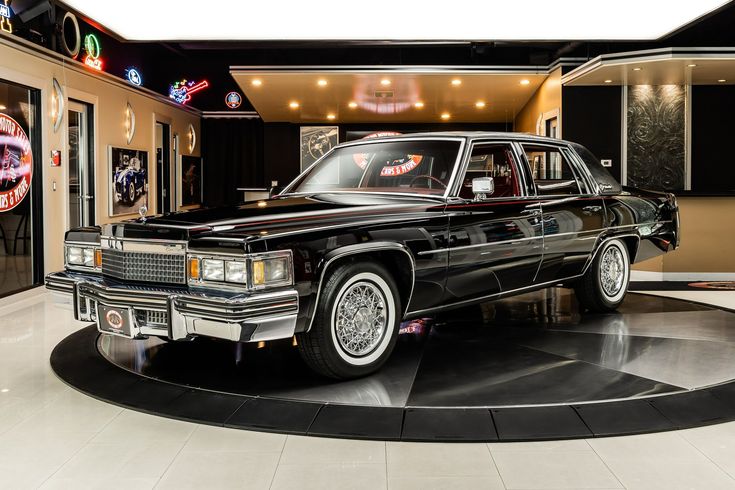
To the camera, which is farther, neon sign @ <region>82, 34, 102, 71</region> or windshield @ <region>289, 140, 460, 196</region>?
neon sign @ <region>82, 34, 102, 71</region>

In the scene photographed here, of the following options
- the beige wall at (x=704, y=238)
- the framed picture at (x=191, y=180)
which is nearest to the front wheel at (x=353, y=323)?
the beige wall at (x=704, y=238)

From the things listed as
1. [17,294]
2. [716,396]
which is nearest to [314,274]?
[716,396]

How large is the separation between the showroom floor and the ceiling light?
13.4 feet

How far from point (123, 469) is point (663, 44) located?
12.7m

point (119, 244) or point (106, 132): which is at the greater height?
point (106, 132)

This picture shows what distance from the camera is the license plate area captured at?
3.96 meters

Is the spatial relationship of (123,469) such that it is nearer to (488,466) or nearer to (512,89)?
(488,466)

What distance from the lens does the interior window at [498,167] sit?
17.0 feet

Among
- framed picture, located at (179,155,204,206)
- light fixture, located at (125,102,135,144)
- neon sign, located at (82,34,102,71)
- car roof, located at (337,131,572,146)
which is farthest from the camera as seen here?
framed picture, located at (179,155,204,206)

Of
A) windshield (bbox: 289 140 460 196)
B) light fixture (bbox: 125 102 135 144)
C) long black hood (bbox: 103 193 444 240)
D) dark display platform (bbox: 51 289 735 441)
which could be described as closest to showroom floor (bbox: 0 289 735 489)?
dark display platform (bbox: 51 289 735 441)

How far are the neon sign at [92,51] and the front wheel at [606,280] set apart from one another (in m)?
8.83

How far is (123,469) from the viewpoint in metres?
3.01

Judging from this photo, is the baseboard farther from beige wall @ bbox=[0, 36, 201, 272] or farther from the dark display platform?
beige wall @ bbox=[0, 36, 201, 272]

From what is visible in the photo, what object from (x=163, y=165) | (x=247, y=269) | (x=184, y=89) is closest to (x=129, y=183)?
(x=163, y=165)
